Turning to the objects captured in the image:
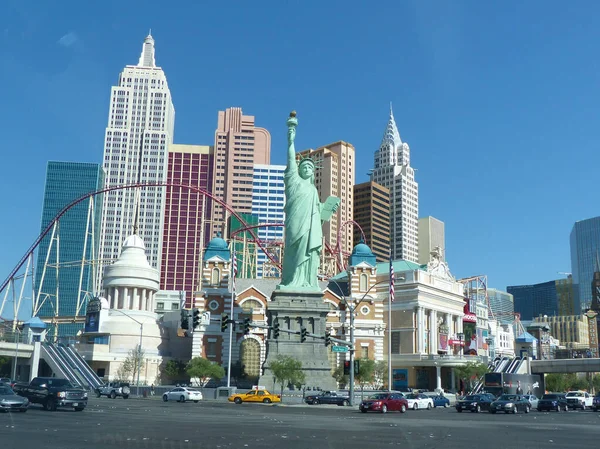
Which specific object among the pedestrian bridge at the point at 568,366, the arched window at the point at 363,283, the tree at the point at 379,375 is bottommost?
the tree at the point at 379,375

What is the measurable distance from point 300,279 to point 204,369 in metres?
14.4

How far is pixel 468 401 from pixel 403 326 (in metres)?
36.6

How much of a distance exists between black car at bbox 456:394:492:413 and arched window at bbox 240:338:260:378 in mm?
35716

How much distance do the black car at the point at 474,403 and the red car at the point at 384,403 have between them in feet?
17.3

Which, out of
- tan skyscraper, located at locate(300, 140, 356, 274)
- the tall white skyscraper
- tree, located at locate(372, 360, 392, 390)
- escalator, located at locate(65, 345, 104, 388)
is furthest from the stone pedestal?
tan skyscraper, located at locate(300, 140, 356, 274)

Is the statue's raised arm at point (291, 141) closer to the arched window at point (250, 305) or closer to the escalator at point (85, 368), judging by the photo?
the arched window at point (250, 305)

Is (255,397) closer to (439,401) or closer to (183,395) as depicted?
(183,395)

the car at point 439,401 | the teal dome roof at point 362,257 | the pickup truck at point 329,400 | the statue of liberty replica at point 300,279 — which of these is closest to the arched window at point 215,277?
the statue of liberty replica at point 300,279

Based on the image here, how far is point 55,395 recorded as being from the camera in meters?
35.3

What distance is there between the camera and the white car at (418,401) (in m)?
50.5


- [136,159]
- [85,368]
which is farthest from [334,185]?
[85,368]

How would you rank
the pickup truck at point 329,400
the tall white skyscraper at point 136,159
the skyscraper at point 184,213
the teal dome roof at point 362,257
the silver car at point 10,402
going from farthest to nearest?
the skyscraper at point 184,213 → the tall white skyscraper at point 136,159 → the teal dome roof at point 362,257 → the pickup truck at point 329,400 → the silver car at point 10,402

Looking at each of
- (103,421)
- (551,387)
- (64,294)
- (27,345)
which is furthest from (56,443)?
(64,294)

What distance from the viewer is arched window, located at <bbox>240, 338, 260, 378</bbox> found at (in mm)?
79625
